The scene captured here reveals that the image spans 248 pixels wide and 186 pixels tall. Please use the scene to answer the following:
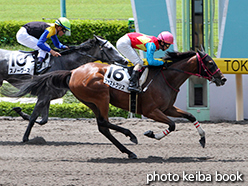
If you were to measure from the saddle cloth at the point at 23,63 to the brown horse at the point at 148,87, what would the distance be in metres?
1.04

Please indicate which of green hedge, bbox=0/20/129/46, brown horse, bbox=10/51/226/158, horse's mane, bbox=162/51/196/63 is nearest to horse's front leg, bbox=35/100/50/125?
brown horse, bbox=10/51/226/158

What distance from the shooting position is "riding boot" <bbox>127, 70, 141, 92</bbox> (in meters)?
5.55

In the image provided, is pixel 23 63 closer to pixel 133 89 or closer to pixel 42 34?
pixel 42 34

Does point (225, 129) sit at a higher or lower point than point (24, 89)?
lower

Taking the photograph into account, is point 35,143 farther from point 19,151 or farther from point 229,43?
point 229,43

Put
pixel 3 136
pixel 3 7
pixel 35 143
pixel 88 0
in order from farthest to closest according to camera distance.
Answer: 1. pixel 88 0
2. pixel 3 7
3. pixel 3 136
4. pixel 35 143

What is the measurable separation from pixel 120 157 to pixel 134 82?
1.03 meters

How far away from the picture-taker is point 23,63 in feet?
22.6

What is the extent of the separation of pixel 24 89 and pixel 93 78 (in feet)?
3.80

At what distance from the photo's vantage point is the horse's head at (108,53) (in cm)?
664

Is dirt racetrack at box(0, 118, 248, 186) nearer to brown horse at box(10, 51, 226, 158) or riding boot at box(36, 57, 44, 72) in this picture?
brown horse at box(10, 51, 226, 158)

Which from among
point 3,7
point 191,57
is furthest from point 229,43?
point 3,7

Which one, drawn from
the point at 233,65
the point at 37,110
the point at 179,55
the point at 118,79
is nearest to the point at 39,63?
the point at 37,110

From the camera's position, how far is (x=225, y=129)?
7637 mm
